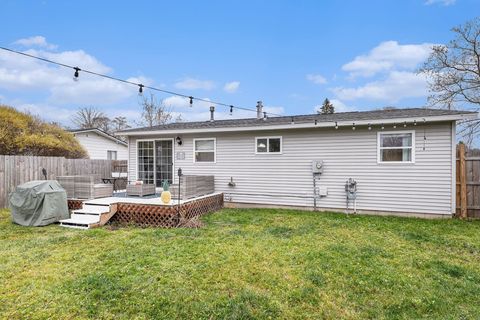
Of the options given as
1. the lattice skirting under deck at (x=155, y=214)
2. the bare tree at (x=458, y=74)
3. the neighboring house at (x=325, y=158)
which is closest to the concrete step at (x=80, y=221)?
the lattice skirting under deck at (x=155, y=214)

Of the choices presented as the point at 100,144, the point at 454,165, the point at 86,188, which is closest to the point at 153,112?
the point at 100,144

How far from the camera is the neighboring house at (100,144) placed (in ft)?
56.7

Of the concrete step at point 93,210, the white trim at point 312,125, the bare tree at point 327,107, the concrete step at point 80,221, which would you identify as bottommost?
the concrete step at point 80,221

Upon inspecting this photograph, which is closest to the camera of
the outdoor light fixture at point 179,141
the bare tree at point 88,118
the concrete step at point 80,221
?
the concrete step at point 80,221

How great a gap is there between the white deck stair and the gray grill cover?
1.22ft

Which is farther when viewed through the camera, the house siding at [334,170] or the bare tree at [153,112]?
the bare tree at [153,112]

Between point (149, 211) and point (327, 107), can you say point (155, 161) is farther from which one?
point (327, 107)

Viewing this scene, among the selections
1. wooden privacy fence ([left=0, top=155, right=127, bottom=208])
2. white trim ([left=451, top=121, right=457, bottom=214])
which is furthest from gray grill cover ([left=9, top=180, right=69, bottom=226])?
white trim ([left=451, top=121, right=457, bottom=214])

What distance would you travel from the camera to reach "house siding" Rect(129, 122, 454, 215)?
282 inches

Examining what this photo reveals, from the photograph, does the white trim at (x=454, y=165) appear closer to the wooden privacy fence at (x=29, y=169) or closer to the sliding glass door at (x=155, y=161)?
the sliding glass door at (x=155, y=161)

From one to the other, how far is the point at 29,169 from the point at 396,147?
35.9 ft

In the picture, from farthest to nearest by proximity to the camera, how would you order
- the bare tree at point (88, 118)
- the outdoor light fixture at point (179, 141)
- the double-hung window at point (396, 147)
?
the bare tree at point (88, 118), the outdoor light fixture at point (179, 141), the double-hung window at point (396, 147)

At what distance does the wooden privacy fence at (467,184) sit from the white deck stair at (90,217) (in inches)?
340

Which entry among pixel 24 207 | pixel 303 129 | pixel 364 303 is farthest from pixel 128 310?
pixel 303 129
